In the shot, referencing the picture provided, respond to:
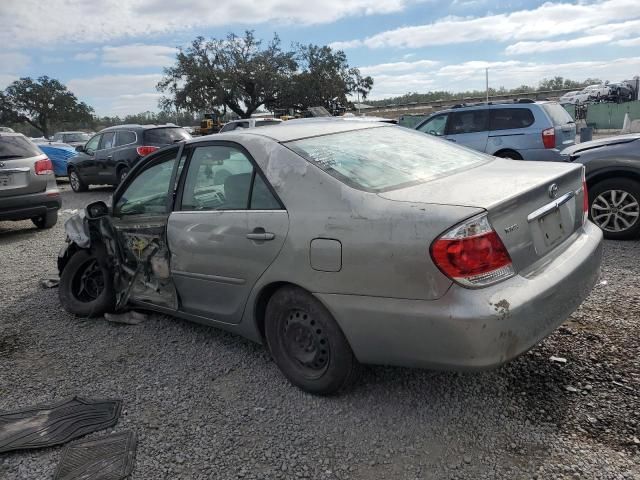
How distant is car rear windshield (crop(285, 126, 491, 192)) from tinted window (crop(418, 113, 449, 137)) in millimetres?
7217

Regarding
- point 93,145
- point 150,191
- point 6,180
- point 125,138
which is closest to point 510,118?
point 150,191

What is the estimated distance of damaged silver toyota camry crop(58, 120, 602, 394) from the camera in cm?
232

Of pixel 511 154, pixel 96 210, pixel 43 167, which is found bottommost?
pixel 511 154

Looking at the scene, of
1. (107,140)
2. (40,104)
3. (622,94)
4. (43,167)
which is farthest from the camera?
(40,104)

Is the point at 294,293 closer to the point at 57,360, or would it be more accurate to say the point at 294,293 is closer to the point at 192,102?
the point at 57,360

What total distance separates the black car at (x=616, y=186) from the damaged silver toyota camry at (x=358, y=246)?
273 centimetres

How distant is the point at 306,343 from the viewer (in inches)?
115

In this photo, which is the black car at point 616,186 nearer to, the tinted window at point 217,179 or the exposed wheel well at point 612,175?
the exposed wheel well at point 612,175

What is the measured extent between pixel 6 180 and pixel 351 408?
6.92 m

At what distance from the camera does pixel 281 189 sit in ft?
9.49

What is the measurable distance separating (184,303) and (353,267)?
1.60 m

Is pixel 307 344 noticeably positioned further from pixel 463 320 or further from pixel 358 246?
pixel 463 320

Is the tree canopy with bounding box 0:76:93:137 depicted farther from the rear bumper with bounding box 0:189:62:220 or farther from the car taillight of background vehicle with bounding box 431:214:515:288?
the car taillight of background vehicle with bounding box 431:214:515:288

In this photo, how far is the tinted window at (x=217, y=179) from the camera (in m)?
3.16
